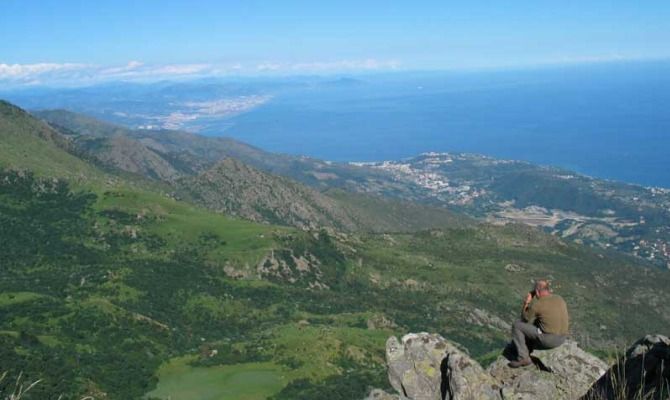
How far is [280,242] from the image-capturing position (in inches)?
5487

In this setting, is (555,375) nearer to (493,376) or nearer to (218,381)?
(493,376)

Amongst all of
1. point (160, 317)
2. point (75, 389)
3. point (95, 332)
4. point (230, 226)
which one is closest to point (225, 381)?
point (75, 389)

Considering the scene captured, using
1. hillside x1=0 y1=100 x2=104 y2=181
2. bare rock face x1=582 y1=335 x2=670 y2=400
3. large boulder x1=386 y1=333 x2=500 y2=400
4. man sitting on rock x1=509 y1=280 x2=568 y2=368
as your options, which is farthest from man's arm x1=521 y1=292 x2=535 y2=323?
hillside x1=0 y1=100 x2=104 y2=181

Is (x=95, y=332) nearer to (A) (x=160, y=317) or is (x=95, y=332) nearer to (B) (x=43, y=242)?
(A) (x=160, y=317)

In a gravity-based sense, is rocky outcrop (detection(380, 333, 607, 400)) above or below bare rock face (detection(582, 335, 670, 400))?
below

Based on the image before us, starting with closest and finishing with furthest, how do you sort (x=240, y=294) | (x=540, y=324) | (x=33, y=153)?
1. (x=540, y=324)
2. (x=240, y=294)
3. (x=33, y=153)

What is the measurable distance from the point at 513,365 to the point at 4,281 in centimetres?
10270

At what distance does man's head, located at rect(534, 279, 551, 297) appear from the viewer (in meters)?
14.1

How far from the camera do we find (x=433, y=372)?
16.3 m

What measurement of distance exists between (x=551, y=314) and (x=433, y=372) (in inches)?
160

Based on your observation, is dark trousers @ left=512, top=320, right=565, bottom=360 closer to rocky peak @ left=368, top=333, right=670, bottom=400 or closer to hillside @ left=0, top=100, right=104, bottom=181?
rocky peak @ left=368, top=333, right=670, bottom=400

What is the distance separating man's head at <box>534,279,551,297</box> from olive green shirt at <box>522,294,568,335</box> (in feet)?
0.32

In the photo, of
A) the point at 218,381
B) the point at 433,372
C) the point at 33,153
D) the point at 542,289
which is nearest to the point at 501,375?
the point at 433,372

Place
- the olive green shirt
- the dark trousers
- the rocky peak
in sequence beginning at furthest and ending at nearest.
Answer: the dark trousers
the olive green shirt
the rocky peak
